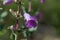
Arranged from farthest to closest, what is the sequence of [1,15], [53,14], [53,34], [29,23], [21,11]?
[53,14] → [53,34] → [1,15] → [21,11] → [29,23]

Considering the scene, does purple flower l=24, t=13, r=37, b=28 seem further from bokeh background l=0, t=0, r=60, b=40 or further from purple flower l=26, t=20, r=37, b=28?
bokeh background l=0, t=0, r=60, b=40

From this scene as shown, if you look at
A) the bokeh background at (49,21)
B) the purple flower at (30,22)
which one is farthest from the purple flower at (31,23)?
the bokeh background at (49,21)

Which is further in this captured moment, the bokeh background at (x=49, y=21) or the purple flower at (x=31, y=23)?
the bokeh background at (x=49, y=21)

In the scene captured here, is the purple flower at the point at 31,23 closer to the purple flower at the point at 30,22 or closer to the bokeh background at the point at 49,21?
the purple flower at the point at 30,22

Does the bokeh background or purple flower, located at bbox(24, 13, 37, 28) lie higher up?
purple flower, located at bbox(24, 13, 37, 28)

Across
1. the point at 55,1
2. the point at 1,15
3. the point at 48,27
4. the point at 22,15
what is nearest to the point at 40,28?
the point at 48,27

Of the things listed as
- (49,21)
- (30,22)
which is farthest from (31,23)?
(49,21)

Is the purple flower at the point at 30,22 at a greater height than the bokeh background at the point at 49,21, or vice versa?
the purple flower at the point at 30,22

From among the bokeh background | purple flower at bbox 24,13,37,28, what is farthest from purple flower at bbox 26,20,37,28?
the bokeh background

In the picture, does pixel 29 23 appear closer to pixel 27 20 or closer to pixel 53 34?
pixel 27 20

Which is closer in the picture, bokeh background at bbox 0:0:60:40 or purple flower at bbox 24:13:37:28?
purple flower at bbox 24:13:37:28

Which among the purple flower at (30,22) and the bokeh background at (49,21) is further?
the bokeh background at (49,21)
